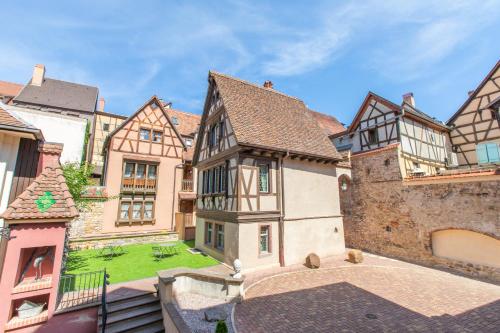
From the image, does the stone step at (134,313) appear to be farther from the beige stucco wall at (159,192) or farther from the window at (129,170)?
the window at (129,170)

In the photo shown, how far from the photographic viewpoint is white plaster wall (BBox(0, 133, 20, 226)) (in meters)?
7.27

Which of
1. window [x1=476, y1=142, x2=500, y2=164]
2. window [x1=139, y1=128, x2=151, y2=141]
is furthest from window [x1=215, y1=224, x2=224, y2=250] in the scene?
window [x1=476, y1=142, x2=500, y2=164]

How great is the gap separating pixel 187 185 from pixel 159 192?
282 centimetres

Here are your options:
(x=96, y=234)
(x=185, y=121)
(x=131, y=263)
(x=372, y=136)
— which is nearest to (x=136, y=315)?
(x=131, y=263)

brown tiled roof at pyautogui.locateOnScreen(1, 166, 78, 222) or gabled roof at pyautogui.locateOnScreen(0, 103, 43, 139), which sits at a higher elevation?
gabled roof at pyautogui.locateOnScreen(0, 103, 43, 139)

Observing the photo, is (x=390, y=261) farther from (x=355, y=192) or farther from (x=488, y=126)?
(x=488, y=126)

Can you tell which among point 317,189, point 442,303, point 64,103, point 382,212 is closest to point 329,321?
point 442,303

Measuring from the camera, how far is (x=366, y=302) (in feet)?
29.6

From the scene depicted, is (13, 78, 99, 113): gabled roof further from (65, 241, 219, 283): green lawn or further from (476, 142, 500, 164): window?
(476, 142, 500, 164): window

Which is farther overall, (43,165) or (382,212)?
(382,212)

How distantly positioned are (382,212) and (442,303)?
8851 millimetres

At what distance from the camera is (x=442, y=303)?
904 centimetres

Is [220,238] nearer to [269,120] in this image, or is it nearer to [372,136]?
[269,120]

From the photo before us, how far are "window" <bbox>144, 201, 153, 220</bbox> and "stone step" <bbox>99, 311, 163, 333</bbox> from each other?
1325 cm
